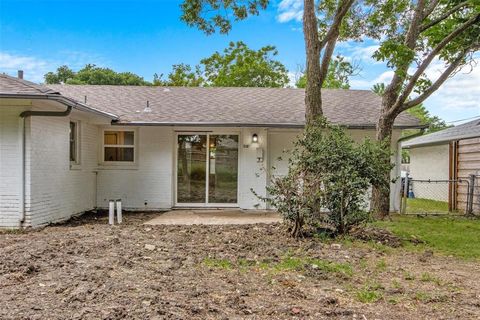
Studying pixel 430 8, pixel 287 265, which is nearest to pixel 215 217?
pixel 287 265

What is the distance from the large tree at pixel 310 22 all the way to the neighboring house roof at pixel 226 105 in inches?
68.9

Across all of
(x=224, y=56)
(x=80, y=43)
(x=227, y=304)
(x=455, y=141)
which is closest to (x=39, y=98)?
(x=227, y=304)

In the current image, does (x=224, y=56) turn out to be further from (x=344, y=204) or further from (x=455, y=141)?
(x=344, y=204)

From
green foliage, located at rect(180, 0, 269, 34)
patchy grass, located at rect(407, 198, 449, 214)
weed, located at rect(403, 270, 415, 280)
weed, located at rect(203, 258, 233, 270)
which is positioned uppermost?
green foliage, located at rect(180, 0, 269, 34)

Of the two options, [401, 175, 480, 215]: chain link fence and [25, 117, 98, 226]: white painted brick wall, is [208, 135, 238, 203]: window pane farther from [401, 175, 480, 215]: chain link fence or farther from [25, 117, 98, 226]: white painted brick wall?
[401, 175, 480, 215]: chain link fence

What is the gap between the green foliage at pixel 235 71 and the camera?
29.2m

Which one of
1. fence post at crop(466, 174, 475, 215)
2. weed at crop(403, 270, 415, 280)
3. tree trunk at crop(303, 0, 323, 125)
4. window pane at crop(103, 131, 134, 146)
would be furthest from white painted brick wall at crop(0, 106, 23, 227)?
fence post at crop(466, 174, 475, 215)

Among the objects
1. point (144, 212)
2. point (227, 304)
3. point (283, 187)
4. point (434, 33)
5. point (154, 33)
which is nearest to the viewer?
point (227, 304)

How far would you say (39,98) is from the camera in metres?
6.76

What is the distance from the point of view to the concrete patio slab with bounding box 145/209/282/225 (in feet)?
28.0

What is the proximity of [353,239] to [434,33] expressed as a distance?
5521 mm

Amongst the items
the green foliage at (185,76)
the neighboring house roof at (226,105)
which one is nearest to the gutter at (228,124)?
the neighboring house roof at (226,105)

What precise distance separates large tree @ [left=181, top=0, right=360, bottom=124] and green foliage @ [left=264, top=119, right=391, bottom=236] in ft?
4.64

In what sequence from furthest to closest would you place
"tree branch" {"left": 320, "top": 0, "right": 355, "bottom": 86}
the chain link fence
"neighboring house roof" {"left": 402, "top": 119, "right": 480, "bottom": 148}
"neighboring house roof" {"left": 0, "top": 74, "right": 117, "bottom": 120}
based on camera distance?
"neighboring house roof" {"left": 402, "top": 119, "right": 480, "bottom": 148}, the chain link fence, "tree branch" {"left": 320, "top": 0, "right": 355, "bottom": 86}, "neighboring house roof" {"left": 0, "top": 74, "right": 117, "bottom": 120}
